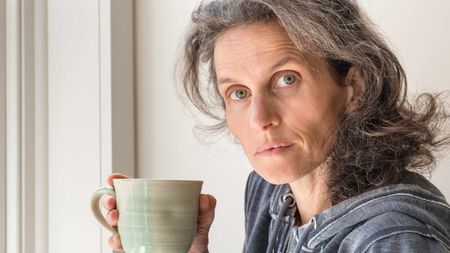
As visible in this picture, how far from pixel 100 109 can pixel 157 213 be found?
49cm

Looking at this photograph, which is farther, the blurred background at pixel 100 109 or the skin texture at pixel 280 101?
the blurred background at pixel 100 109

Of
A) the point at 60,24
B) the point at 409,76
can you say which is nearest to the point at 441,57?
the point at 409,76

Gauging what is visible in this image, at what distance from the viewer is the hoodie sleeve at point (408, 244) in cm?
65

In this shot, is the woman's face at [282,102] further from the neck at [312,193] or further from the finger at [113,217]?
the finger at [113,217]

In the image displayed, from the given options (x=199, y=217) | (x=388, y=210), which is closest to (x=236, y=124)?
(x=199, y=217)

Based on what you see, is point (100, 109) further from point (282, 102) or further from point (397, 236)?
point (397, 236)

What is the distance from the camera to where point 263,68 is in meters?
0.80

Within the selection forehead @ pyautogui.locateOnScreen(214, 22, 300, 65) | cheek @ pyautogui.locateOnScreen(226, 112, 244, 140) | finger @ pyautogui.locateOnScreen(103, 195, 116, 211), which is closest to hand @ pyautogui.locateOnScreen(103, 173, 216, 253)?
finger @ pyautogui.locateOnScreen(103, 195, 116, 211)

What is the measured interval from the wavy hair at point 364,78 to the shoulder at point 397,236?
4.5 inches

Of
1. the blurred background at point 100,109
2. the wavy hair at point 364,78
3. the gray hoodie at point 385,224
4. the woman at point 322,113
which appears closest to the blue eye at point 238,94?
the woman at point 322,113

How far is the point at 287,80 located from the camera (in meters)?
0.79

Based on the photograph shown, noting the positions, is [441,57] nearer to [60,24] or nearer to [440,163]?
[440,163]

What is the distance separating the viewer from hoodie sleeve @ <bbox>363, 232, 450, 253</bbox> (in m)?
0.65

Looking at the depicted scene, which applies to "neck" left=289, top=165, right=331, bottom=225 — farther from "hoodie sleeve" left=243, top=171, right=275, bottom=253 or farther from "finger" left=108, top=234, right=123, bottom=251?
"finger" left=108, top=234, right=123, bottom=251
